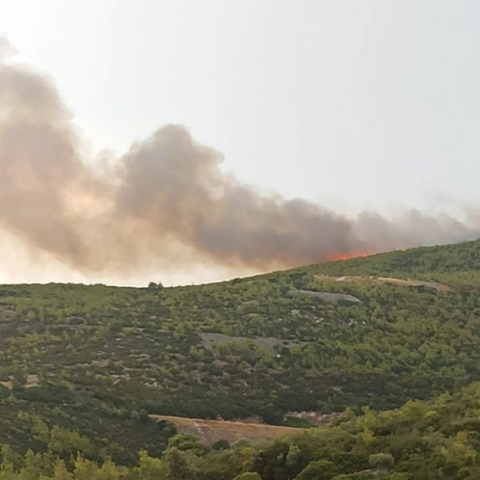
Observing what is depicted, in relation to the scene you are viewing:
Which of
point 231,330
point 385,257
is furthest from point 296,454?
point 385,257

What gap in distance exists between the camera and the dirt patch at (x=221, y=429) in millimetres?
51019

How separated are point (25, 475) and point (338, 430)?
1298 cm

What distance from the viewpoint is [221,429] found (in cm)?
5281

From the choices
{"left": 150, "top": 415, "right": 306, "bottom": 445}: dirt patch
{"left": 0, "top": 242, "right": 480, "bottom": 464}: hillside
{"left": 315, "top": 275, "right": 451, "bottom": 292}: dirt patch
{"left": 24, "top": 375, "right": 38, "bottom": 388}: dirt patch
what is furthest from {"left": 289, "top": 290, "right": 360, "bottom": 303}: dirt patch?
{"left": 24, "top": 375, "right": 38, "bottom": 388}: dirt patch

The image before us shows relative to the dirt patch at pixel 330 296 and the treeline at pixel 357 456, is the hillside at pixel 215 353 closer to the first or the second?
the dirt patch at pixel 330 296

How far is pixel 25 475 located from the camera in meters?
32.7

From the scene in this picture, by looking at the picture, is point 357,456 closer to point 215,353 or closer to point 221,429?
point 221,429

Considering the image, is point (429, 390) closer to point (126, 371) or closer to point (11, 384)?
point (126, 371)

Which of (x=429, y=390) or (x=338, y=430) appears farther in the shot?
(x=429, y=390)

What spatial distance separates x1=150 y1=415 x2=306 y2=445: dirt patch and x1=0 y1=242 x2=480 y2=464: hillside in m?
1.40

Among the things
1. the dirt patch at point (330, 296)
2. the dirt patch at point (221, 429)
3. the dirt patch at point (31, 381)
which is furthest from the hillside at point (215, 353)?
the dirt patch at point (221, 429)

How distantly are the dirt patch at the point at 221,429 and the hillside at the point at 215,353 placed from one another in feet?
4.59

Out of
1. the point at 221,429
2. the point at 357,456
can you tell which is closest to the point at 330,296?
the point at 221,429

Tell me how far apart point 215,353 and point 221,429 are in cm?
1923
